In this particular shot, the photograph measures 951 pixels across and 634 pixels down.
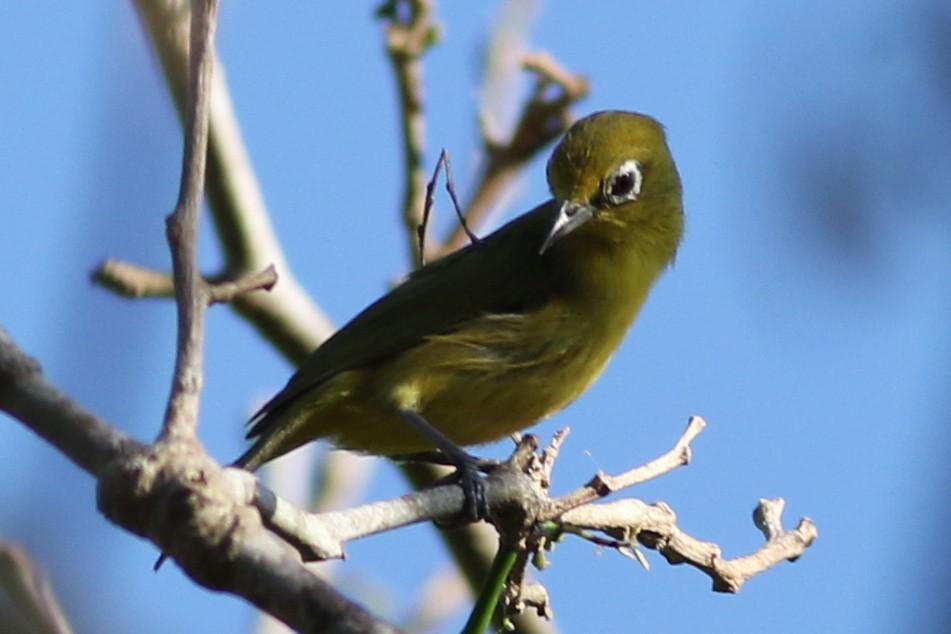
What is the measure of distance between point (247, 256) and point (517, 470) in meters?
2.67

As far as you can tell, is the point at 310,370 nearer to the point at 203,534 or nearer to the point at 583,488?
the point at 583,488

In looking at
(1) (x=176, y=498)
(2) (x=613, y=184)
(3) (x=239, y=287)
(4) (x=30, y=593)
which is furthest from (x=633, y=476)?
(2) (x=613, y=184)

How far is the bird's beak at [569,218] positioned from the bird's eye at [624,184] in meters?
0.15

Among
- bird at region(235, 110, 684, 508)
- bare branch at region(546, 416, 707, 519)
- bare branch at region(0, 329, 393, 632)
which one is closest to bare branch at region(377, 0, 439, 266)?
bird at region(235, 110, 684, 508)

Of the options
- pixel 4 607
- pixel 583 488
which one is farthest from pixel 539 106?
pixel 4 607

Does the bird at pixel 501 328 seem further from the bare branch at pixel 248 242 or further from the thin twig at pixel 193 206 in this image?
the thin twig at pixel 193 206

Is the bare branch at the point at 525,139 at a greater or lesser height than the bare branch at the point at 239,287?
greater

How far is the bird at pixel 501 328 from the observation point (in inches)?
218

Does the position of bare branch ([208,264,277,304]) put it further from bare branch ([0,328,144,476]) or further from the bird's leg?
the bird's leg

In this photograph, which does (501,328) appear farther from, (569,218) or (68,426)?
(68,426)

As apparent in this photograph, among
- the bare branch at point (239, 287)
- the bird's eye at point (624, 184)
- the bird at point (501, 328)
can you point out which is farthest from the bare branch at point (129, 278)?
the bird's eye at point (624, 184)

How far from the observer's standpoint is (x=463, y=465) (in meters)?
4.77

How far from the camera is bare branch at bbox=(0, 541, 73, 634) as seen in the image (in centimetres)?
177

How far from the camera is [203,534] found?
2.05m
